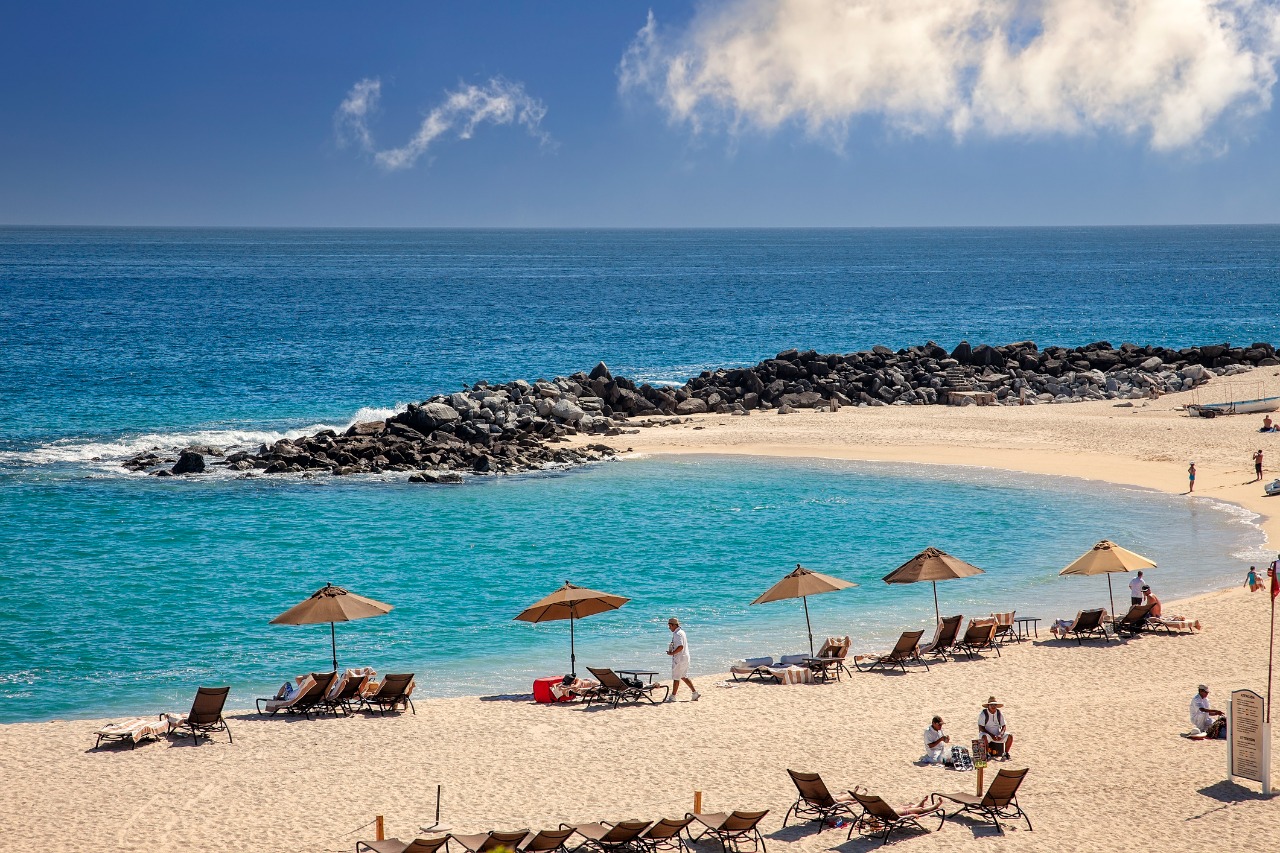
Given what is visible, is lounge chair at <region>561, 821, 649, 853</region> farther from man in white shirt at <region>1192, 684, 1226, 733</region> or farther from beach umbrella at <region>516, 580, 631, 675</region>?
man in white shirt at <region>1192, 684, 1226, 733</region>

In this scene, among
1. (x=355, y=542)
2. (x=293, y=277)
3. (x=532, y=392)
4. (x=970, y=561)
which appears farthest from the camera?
(x=293, y=277)

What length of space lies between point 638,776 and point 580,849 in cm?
258

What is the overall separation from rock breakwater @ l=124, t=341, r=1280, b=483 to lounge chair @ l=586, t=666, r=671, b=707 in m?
21.2

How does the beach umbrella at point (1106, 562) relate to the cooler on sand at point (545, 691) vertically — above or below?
above

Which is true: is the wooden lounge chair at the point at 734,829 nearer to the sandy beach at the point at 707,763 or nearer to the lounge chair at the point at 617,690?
the sandy beach at the point at 707,763

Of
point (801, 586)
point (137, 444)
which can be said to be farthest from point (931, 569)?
point (137, 444)

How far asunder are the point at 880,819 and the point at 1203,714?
573cm

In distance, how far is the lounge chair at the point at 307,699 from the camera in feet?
62.3

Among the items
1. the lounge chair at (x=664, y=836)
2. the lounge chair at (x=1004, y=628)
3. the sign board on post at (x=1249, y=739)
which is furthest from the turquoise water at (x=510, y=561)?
the sign board on post at (x=1249, y=739)

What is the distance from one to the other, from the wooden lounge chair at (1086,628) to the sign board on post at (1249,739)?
6970 millimetres

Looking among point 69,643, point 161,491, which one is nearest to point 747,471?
point 161,491

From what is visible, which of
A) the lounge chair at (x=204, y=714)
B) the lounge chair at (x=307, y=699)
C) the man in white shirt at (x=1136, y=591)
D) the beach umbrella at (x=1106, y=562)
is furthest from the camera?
the man in white shirt at (x=1136, y=591)

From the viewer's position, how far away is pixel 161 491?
3806cm

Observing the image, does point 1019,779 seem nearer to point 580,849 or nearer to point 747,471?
point 580,849
